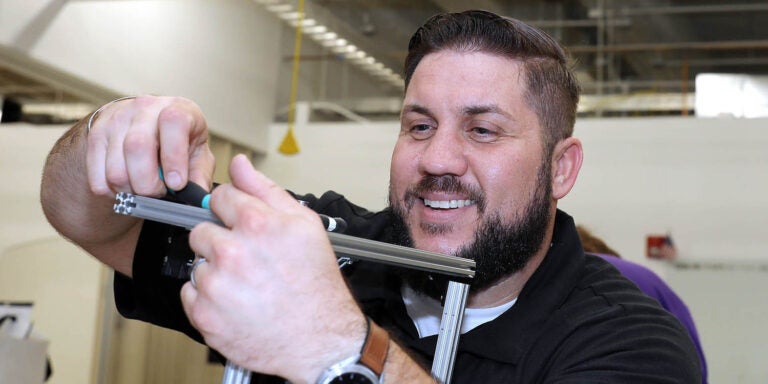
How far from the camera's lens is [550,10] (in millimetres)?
6496

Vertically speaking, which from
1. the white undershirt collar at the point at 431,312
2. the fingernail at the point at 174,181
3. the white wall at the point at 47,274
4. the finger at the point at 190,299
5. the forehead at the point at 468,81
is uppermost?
the forehead at the point at 468,81

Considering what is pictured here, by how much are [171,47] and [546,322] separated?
185 inches

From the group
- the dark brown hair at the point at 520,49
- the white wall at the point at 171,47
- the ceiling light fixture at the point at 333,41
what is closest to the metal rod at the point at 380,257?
the dark brown hair at the point at 520,49

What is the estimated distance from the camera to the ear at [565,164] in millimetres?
1370

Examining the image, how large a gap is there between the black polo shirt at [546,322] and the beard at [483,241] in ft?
0.11

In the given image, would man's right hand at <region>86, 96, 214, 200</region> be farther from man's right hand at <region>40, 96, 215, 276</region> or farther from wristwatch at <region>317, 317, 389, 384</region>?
wristwatch at <region>317, 317, 389, 384</region>

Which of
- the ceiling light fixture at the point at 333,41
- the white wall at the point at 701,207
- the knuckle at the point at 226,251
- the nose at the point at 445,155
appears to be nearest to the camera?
the knuckle at the point at 226,251

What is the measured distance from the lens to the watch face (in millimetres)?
690

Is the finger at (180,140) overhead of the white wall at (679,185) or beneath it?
overhead

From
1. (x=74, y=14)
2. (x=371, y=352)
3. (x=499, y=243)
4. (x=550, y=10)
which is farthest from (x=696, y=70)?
A: (x=371, y=352)

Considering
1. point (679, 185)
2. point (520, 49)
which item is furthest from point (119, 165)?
point (679, 185)

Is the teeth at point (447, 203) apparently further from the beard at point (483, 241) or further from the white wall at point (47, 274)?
the white wall at point (47, 274)

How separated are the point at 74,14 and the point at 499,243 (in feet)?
12.7

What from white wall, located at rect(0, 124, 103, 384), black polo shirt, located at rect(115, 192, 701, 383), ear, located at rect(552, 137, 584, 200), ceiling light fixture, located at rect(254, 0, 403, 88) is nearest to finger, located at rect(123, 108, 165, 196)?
black polo shirt, located at rect(115, 192, 701, 383)
